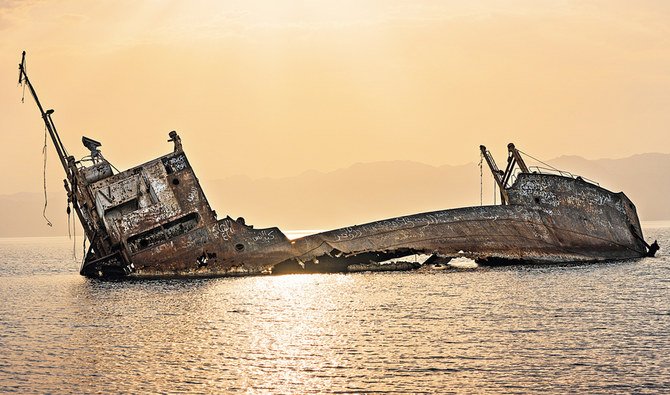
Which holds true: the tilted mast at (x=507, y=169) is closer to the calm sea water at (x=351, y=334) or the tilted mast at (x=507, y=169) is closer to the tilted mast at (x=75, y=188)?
the calm sea water at (x=351, y=334)

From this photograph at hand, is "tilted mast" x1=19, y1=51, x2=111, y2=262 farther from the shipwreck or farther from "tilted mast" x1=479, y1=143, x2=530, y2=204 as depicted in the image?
"tilted mast" x1=479, y1=143, x2=530, y2=204

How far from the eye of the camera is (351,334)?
29.7m

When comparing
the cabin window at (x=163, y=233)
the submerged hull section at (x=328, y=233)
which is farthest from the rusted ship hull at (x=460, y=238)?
the cabin window at (x=163, y=233)

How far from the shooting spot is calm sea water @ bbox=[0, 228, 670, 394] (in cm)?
2247

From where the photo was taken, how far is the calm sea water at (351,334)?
2247 cm

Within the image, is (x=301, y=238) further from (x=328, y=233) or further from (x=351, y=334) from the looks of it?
(x=351, y=334)

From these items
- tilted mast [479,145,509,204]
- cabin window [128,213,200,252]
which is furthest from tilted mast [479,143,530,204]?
cabin window [128,213,200,252]

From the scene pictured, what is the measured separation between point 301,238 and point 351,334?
51.8ft

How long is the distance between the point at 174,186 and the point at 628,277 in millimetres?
20348

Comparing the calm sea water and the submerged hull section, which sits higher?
the submerged hull section

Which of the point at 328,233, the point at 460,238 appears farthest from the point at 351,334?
the point at 460,238

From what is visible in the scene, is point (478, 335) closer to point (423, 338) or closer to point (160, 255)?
point (423, 338)

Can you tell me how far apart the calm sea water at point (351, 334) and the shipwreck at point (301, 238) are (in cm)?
102

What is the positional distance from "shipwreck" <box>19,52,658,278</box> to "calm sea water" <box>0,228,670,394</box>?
1.02 meters
